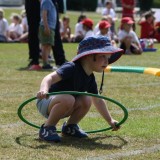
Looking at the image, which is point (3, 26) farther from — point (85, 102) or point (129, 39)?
point (85, 102)

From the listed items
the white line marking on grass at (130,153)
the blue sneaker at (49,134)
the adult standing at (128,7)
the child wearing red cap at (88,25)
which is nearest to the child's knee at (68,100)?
the blue sneaker at (49,134)

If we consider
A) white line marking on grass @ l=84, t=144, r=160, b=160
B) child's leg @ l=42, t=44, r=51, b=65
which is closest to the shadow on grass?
white line marking on grass @ l=84, t=144, r=160, b=160

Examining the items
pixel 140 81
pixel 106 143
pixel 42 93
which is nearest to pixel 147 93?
pixel 140 81

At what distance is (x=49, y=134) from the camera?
503 centimetres

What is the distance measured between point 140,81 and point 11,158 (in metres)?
5.28

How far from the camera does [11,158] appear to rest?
14.4 ft

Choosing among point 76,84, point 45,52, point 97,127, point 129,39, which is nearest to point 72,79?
point 76,84

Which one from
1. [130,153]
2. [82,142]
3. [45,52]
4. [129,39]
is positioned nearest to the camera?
[130,153]

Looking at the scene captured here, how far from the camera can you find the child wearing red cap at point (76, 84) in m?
4.98

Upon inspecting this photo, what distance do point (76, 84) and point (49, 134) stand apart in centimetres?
51

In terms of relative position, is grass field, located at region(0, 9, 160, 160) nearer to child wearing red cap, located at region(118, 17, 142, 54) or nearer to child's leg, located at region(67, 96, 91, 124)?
child's leg, located at region(67, 96, 91, 124)

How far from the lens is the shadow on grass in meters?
4.89

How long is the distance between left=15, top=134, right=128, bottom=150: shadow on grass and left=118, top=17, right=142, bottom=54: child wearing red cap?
1019 centimetres

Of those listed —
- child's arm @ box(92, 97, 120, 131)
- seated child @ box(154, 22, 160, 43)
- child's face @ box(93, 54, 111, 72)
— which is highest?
child's face @ box(93, 54, 111, 72)
